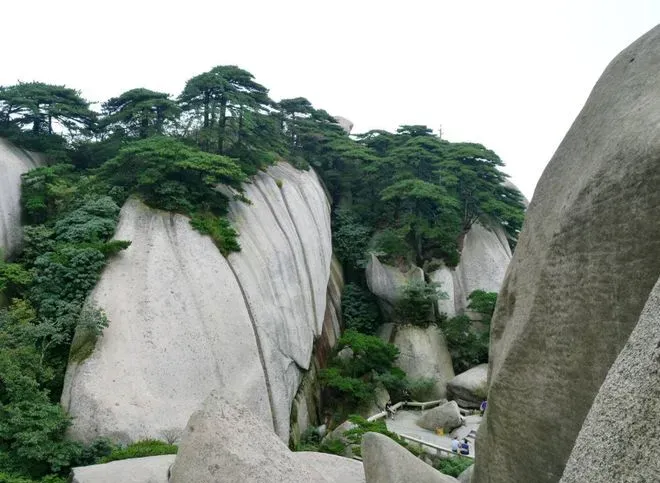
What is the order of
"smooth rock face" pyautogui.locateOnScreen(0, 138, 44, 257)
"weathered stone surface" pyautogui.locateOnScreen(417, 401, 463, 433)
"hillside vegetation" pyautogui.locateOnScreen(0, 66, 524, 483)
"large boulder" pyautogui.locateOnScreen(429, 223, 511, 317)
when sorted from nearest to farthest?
"hillside vegetation" pyautogui.locateOnScreen(0, 66, 524, 483), "smooth rock face" pyautogui.locateOnScreen(0, 138, 44, 257), "weathered stone surface" pyautogui.locateOnScreen(417, 401, 463, 433), "large boulder" pyautogui.locateOnScreen(429, 223, 511, 317)

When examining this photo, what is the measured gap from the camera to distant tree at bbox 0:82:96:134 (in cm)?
1650

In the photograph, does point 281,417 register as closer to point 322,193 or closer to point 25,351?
point 25,351

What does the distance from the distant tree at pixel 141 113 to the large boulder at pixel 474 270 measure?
13.3m

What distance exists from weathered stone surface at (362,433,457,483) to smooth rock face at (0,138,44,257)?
10.7m

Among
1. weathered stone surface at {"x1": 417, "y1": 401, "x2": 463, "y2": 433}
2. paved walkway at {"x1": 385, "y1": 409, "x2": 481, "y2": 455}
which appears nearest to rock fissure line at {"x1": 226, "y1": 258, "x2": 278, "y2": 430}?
paved walkway at {"x1": 385, "y1": 409, "x2": 481, "y2": 455}

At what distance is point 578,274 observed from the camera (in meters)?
4.11

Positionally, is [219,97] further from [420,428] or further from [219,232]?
[420,428]

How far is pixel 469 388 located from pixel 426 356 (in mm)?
2126

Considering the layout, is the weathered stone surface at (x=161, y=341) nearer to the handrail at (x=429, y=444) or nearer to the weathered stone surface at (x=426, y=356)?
the handrail at (x=429, y=444)

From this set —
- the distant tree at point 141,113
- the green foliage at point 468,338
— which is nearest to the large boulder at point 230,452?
the distant tree at point 141,113

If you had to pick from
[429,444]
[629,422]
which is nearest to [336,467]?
[429,444]

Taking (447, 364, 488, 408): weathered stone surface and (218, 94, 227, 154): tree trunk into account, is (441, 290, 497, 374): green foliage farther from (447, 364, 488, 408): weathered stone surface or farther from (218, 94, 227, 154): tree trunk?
(218, 94, 227, 154): tree trunk

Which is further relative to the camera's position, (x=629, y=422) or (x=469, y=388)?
(x=469, y=388)

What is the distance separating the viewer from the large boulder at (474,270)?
71.1 feet
